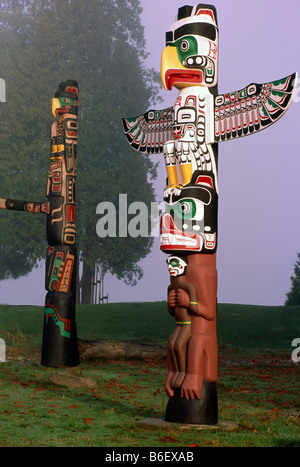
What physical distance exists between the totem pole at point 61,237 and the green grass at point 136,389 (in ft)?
2.57

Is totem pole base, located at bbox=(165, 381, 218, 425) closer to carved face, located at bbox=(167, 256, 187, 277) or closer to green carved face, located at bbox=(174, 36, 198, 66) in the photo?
carved face, located at bbox=(167, 256, 187, 277)

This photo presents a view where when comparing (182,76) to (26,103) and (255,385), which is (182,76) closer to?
(255,385)

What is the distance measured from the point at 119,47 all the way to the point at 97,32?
177 centimetres

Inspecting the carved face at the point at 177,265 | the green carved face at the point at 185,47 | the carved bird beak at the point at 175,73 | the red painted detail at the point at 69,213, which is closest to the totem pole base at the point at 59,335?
the red painted detail at the point at 69,213

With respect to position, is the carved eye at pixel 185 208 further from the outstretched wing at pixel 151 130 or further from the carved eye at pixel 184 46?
the carved eye at pixel 184 46

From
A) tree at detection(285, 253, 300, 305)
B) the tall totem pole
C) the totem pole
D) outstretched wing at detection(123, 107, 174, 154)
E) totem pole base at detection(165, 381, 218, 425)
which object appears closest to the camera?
totem pole base at detection(165, 381, 218, 425)

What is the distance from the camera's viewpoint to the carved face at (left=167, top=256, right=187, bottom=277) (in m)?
10.5

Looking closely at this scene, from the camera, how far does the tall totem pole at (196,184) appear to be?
402 inches

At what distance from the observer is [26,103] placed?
117ft

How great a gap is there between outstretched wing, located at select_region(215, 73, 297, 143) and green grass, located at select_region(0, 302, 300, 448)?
17.3 feet

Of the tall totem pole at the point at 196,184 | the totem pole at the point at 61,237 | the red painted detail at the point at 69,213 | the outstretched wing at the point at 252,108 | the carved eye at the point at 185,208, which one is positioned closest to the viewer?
the tall totem pole at the point at 196,184

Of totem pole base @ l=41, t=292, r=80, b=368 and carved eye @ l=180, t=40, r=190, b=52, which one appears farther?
totem pole base @ l=41, t=292, r=80, b=368

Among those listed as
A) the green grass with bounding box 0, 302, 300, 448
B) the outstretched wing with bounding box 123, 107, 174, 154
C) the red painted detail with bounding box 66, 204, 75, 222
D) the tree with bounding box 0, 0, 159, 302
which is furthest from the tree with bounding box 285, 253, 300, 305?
the outstretched wing with bounding box 123, 107, 174, 154
